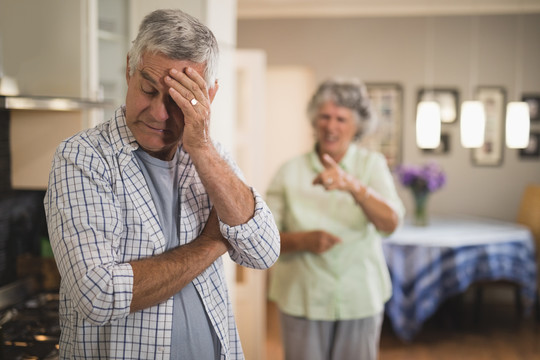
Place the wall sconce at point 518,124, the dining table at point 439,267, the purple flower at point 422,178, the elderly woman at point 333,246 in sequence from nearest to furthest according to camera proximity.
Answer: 1. the elderly woman at point 333,246
2. the wall sconce at point 518,124
3. the dining table at point 439,267
4. the purple flower at point 422,178

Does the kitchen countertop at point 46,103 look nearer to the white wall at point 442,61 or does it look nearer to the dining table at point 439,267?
the dining table at point 439,267

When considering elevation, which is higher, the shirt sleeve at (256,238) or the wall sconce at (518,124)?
the wall sconce at (518,124)

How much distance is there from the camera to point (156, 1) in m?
1.24

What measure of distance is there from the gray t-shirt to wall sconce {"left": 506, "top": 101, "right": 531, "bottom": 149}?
2.55 meters

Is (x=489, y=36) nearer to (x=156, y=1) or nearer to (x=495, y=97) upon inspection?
(x=495, y=97)

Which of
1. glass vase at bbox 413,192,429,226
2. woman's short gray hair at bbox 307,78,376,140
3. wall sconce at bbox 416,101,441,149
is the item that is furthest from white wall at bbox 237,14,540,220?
woman's short gray hair at bbox 307,78,376,140

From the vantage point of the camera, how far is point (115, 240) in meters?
0.94

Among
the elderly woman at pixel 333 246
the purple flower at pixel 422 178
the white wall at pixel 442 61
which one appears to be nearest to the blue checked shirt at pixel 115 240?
the elderly woman at pixel 333 246

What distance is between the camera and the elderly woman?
1.89 metres

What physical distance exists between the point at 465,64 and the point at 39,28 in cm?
452

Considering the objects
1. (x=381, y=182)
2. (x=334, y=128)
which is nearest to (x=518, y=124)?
(x=381, y=182)

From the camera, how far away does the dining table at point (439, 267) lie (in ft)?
12.5

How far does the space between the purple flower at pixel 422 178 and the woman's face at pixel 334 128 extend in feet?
7.85

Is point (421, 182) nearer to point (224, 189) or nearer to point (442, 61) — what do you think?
point (442, 61)
